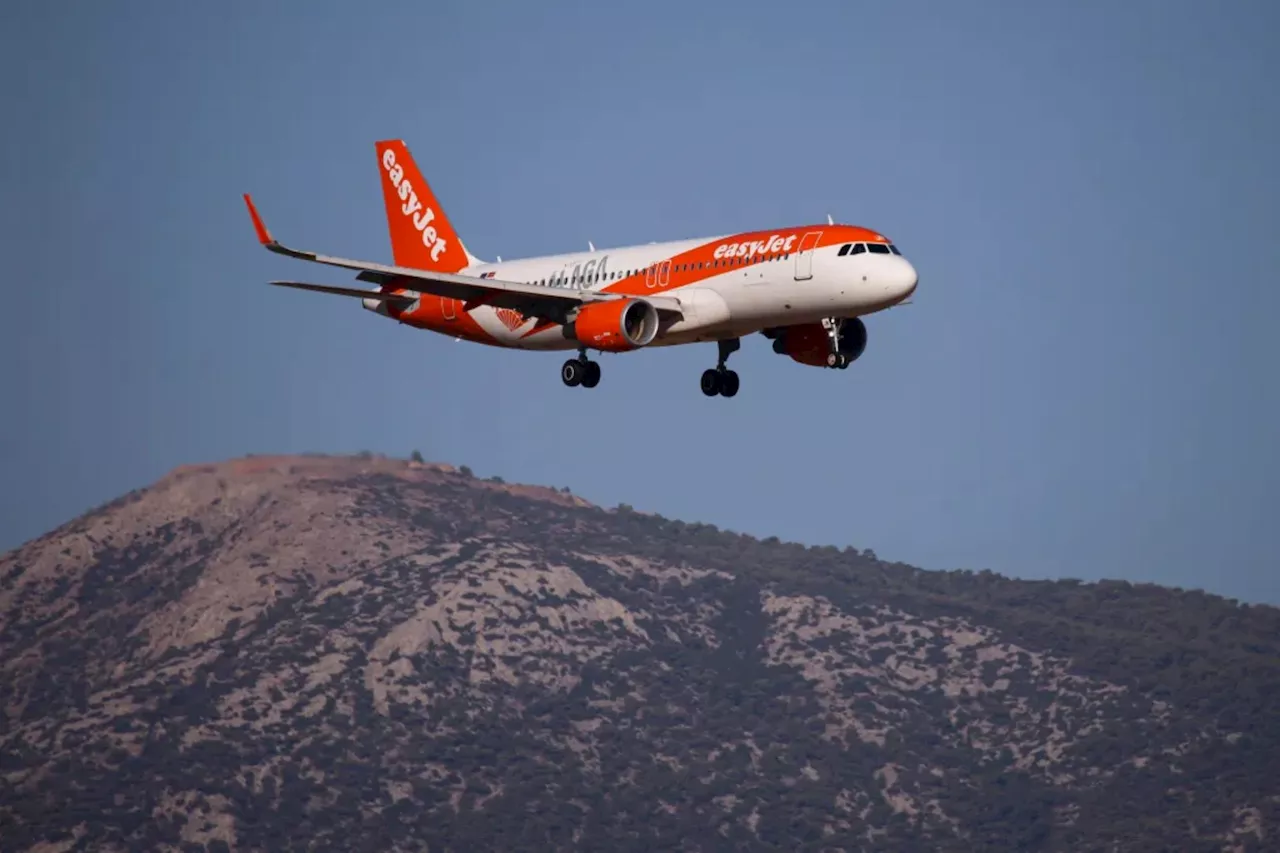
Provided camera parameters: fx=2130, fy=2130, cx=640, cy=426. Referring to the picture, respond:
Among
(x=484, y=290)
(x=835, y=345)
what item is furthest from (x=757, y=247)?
(x=484, y=290)

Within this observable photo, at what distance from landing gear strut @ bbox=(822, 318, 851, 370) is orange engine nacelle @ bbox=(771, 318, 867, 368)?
25 centimetres

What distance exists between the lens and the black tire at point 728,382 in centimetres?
7006

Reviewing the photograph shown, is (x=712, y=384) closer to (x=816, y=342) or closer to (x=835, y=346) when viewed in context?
(x=816, y=342)

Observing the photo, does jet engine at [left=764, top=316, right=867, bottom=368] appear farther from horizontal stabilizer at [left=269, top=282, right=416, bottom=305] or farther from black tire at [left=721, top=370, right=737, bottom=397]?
horizontal stabilizer at [left=269, top=282, right=416, bottom=305]

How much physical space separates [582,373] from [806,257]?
1123cm

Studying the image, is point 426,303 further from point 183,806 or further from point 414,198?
point 183,806

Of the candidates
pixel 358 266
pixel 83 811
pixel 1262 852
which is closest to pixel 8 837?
pixel 83 811

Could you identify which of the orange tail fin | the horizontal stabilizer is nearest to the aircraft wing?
the horizontal stabilizer

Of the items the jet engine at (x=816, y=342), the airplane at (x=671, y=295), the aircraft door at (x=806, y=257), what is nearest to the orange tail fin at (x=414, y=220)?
the airplane at (x=671, y=295)

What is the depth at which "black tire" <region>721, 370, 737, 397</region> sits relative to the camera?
70062 mm

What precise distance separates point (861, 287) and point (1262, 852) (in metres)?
154

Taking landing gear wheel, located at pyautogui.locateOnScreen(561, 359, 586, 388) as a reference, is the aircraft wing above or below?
above

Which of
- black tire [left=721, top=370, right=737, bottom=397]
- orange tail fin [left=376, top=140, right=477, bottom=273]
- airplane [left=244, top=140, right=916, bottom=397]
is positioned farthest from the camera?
orange tail fin [left=376, top=140, right=477, bottom=273]

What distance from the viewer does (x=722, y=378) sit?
70250 mm
